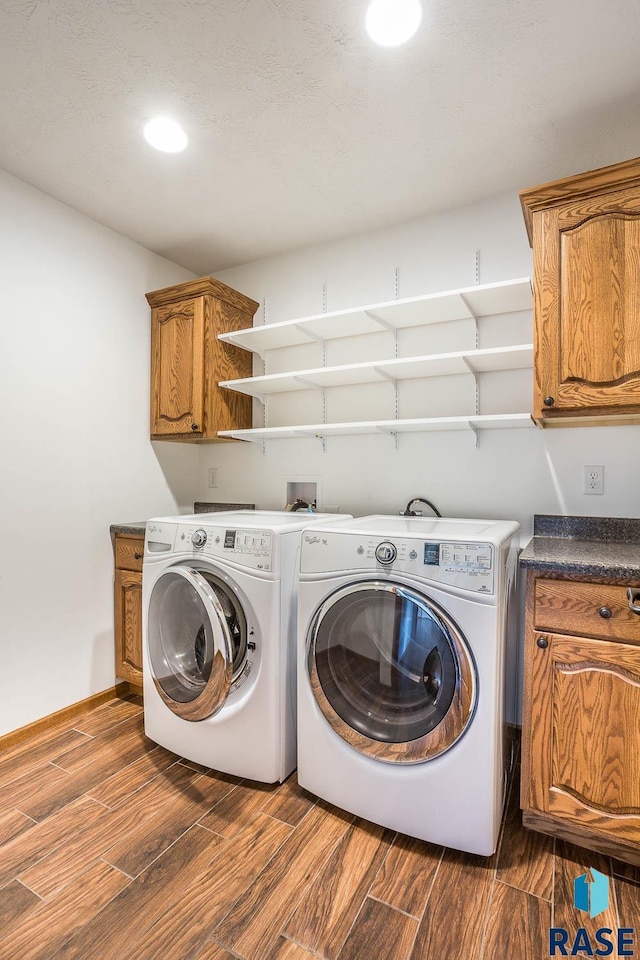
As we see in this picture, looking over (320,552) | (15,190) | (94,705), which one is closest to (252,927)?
(320,552)

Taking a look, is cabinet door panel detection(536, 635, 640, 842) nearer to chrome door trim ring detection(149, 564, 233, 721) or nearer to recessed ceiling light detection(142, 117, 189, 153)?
chrome door trim ring detection(149, 564, 233, 721)

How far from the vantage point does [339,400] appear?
2.68 meters

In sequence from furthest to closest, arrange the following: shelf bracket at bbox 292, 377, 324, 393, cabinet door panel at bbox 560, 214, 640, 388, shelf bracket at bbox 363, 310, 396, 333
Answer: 1. shelf bracket at bbox 292, 377, 324, 393
2. shelf bracket at bbox 363, 310, 396, 333
3. cabinet door panel at bbox 560, 214, 640, 388

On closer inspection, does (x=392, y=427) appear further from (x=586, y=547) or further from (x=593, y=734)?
(x=593, y=734)

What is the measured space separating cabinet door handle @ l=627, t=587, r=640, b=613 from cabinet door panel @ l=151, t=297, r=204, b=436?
206cm

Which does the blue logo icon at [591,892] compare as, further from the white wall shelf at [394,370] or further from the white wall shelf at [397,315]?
the white wall shelf at [397,315]

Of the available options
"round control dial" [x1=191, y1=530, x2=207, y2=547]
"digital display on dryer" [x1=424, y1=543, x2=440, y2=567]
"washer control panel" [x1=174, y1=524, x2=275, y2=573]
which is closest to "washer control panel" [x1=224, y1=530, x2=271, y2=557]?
"washer control panel" [x1=174, y1=524, x2=275, y2=573]

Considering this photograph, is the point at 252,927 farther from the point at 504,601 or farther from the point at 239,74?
the point at 239,74

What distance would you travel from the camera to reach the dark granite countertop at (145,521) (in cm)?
247

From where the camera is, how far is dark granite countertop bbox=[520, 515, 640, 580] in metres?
1.42

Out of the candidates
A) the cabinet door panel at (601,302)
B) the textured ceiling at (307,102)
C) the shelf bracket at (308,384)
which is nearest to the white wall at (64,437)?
the textured ceiling at (307,102)

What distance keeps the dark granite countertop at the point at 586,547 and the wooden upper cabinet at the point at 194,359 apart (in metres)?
1.74

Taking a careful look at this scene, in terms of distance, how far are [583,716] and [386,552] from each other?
75cm

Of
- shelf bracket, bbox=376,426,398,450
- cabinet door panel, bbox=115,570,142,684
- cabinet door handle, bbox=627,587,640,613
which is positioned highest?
shelf bracket, bbox=376,426,398,450
